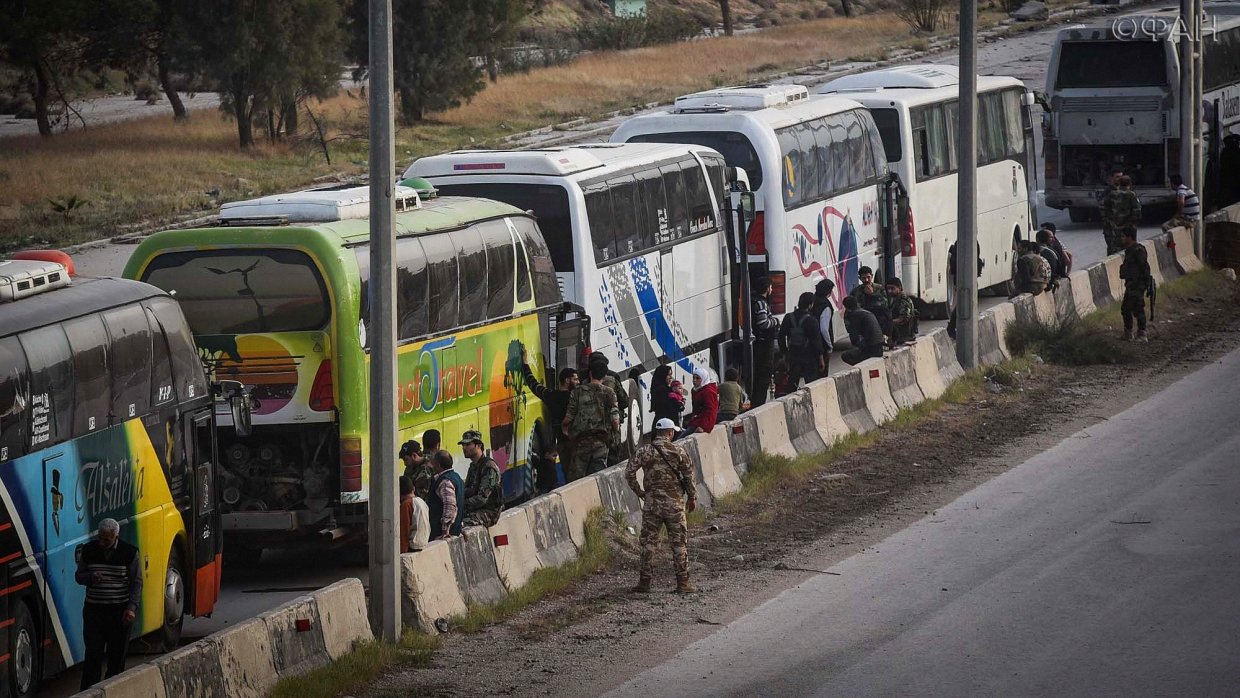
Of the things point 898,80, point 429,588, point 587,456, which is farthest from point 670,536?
point 898,80

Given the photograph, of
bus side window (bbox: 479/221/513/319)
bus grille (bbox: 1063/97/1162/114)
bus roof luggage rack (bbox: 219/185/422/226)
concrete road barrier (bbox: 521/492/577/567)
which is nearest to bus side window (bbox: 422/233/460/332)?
bus side window (bbox: 479/221/513/319)

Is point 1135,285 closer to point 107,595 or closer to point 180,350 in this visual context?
point 180,350

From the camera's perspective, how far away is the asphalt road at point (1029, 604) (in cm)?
1145

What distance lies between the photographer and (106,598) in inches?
441

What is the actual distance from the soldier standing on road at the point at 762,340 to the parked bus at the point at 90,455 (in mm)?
9289

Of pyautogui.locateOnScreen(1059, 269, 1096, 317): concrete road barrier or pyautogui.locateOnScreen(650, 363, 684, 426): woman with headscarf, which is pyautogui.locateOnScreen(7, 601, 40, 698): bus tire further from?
pyautogui.locateOnScreen(1059, 269, 1096, 317): concrete road barrier

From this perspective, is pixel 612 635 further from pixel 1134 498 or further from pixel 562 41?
pixel 562 41

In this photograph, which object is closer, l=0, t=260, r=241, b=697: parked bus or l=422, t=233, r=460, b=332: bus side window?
l=0, t=260, r=241, b=697: parked bus

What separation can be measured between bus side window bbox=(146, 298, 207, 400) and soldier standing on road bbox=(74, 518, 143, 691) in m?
1.87

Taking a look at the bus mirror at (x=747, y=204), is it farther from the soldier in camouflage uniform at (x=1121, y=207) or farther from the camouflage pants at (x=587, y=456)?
the soldier in camouflage uniform at (x=1121, y=207)

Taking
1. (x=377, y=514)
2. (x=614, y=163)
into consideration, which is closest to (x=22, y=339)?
(x=377, y=514)

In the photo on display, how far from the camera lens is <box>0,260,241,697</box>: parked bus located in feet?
35.7

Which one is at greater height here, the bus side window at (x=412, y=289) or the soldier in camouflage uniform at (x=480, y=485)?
the bus side window at (x=412, y=289)

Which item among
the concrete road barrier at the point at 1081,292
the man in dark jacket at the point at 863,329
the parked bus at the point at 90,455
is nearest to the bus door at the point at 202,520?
the parked bus at the point at 90,455
